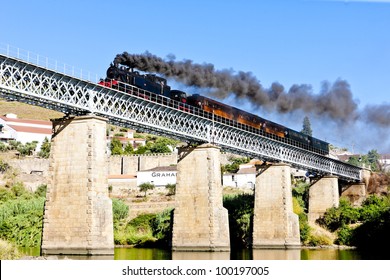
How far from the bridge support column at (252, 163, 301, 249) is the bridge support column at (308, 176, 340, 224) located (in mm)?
14471

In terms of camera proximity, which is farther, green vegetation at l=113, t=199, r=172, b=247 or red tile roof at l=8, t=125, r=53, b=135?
red tile roof at l=8, t=125, r=53, b=135

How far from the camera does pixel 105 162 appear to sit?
121 feet

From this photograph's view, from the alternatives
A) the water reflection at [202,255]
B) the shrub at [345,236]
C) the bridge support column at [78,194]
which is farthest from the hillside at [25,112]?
the bridge support column at [78,194]

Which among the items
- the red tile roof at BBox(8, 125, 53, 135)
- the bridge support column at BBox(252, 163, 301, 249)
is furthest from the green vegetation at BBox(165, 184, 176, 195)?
the red tile roof at BBox(8, 125, 53, 135)

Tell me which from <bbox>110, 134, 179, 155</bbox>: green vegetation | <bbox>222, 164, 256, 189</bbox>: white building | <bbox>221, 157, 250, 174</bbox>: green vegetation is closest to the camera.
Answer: <bbox>222, 164, 256, 189</bbox>: white building

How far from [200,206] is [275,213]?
42.7ft

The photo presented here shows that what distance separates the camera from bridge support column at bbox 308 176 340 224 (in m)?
73.1

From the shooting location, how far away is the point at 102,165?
36.5 meters

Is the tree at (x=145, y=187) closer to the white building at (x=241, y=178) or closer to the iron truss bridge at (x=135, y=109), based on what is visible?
the white building at (x=241, y=178)

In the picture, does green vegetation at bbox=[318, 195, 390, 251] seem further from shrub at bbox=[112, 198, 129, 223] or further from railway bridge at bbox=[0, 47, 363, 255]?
shrub at bbox=[112, 198, 129, 223]

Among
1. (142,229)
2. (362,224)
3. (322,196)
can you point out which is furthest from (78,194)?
(322,196)

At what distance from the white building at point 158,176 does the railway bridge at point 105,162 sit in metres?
29.0

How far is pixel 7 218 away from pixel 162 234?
582 inches
